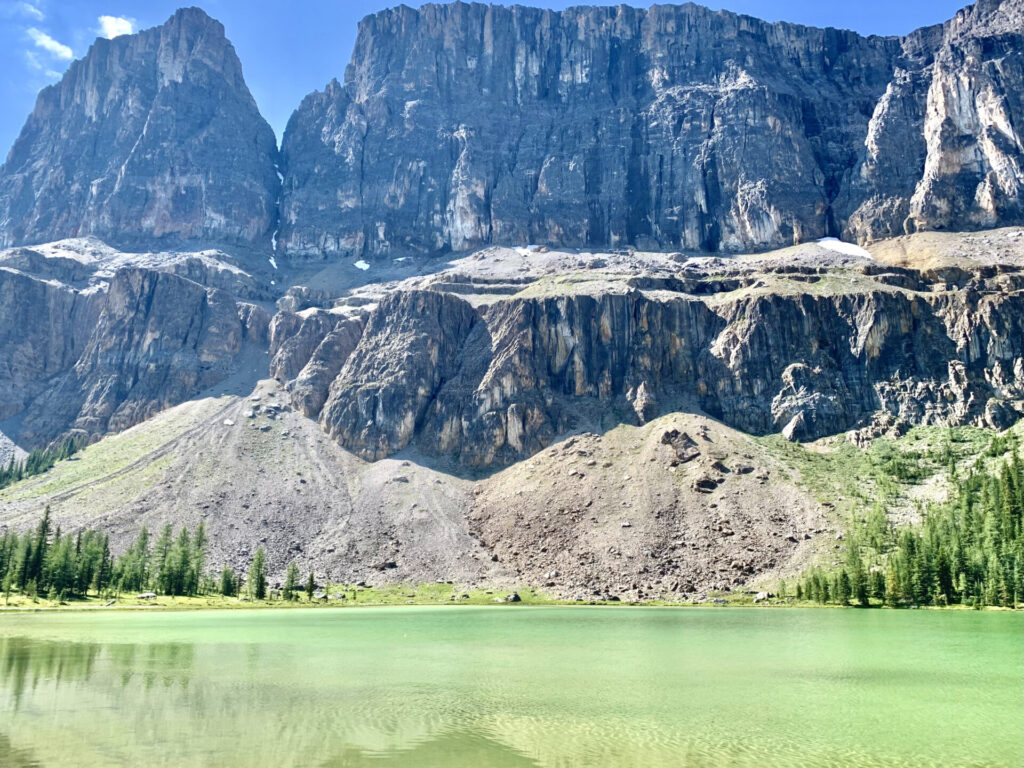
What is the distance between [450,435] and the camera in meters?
174

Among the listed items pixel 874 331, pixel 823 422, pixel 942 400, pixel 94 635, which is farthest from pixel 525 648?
pixel 874 331

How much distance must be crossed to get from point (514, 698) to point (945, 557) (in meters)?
79.8

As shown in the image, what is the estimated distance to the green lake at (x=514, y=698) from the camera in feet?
82.8

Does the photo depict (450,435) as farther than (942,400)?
Yes

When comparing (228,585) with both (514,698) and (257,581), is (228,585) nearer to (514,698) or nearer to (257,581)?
(257,581)

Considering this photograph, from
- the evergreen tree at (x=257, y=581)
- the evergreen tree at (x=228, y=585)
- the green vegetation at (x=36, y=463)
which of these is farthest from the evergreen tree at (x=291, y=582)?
the green vegetation at (x=36, y=463)

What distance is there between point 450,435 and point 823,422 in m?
77.3

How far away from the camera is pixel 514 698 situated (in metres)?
35.3

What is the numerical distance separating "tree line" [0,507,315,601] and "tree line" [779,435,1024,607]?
7721cm

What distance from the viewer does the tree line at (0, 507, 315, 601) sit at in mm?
103688

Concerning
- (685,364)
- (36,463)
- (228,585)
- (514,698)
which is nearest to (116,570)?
(228,585)

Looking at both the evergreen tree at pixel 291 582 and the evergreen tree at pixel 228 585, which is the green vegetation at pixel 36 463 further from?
the evergreen tree at pixel 291 582

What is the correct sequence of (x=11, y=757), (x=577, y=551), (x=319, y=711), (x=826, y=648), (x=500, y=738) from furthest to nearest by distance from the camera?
(x=577, y=551) < (x=826, y=648) < (x=319, y=711) < (x=500, y=738) < (x=11, y=757)

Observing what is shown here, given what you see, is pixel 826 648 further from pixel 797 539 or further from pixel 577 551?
pixel 577 551
